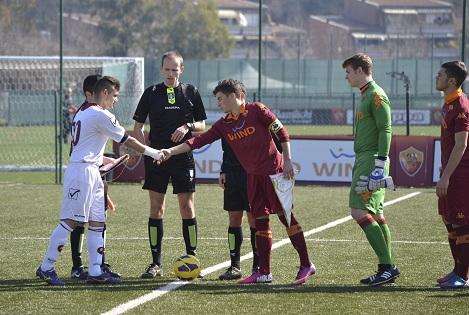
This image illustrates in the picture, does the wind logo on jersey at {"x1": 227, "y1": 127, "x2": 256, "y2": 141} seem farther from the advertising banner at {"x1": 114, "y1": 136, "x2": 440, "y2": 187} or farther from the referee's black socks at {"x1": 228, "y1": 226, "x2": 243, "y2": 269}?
the advertising banner at {"x1": 114, "y1": 136, "x2": 440, "y2": 187}

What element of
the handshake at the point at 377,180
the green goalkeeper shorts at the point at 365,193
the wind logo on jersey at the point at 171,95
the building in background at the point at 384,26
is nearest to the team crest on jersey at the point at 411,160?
the wind logo on jersey at the point at 171,95

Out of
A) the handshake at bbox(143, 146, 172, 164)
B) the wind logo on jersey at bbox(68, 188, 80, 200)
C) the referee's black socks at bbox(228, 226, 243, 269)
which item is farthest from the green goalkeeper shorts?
the wind logo on jersey at bbox(68, 188, 80, 200)

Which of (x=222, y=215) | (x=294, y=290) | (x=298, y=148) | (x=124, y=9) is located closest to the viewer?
(x=294, y=290)

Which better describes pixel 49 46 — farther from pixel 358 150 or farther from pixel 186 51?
pixel 358 150

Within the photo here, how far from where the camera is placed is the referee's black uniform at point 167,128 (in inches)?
444

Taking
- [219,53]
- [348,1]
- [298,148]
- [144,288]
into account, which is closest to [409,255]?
[144,288]

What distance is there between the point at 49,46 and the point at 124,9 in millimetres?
8049

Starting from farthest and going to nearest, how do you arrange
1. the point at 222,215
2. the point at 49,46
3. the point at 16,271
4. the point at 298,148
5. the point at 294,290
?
the point at 49,46
the point at 298,148
the point at 222,215
the point at 16,271
the point at 294,290

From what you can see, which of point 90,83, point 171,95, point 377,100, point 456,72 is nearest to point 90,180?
point 90,83

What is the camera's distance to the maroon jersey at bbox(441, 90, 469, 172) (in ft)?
33.1

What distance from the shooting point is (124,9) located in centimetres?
7688

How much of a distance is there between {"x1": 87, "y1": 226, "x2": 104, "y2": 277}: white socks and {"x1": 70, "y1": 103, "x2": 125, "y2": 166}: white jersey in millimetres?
650

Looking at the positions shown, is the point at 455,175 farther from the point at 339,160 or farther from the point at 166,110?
the point at 339,160

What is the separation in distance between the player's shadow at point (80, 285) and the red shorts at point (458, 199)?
107 inches
